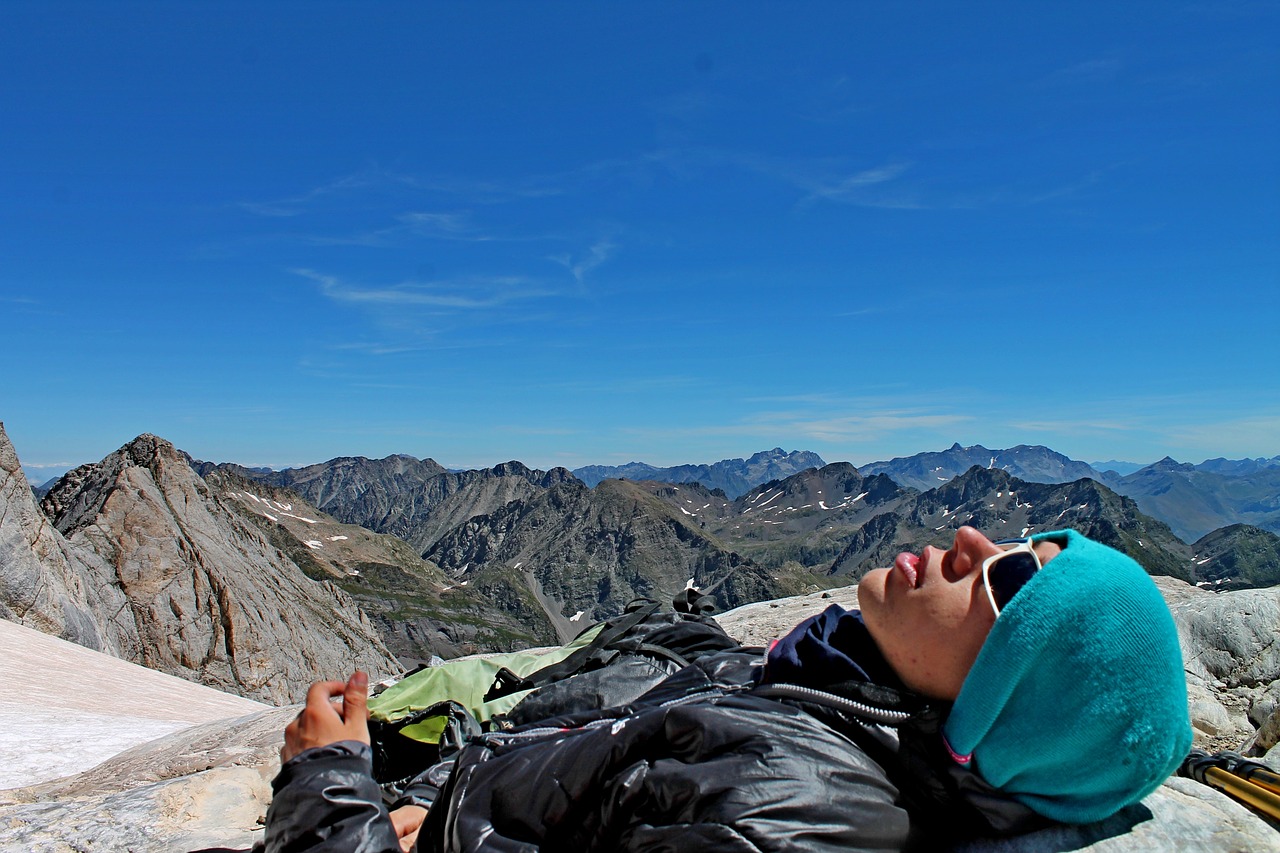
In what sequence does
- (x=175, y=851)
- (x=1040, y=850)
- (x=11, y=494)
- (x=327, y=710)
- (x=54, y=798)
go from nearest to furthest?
(x=1040, y=850)
(x=327, y=710)
(x=175, y=851)
(x=54, y=798)
(x=11, y=494)

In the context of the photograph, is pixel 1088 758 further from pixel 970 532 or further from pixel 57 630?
pixel 57 630

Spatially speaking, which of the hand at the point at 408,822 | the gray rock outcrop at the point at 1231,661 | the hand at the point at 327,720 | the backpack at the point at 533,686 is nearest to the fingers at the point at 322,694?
the hand at the point at 327,720

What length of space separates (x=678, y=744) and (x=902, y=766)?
1023 millimetres

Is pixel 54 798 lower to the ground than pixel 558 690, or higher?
lower

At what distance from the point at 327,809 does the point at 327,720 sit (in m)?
0.48

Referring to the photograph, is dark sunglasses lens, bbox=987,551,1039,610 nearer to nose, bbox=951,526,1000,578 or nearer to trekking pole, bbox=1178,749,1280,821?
nose, bbox=951,526,1000,578

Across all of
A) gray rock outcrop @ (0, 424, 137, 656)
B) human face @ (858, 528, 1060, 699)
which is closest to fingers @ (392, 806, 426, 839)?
human face @ (858, 528, 1060, 699)

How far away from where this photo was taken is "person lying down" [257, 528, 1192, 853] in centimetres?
303

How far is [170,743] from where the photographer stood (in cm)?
945

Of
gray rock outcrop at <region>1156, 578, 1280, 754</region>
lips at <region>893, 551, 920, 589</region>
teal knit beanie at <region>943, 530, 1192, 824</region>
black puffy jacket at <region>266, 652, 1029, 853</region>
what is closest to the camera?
teal knit beanie at <region>943, 530, 1192, 824</region>

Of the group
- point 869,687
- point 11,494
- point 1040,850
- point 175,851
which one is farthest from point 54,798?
point 11,494

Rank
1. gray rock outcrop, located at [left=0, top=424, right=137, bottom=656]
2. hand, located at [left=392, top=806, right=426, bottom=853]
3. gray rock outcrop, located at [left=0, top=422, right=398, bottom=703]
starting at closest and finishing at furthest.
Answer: hand, located at [left=392, top=806, right=426, bottom=853] → gray rock outcrop, located at [left=0, top=424, right=137, bottom=656] → gray rock outcrop, located at [left=0, top=422, right=398, bottom=703]

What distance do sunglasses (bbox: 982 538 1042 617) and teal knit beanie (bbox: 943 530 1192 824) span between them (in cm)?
18

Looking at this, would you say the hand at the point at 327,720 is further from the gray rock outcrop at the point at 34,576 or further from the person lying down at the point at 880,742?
the gray rock outcrop at the point at 34,576
